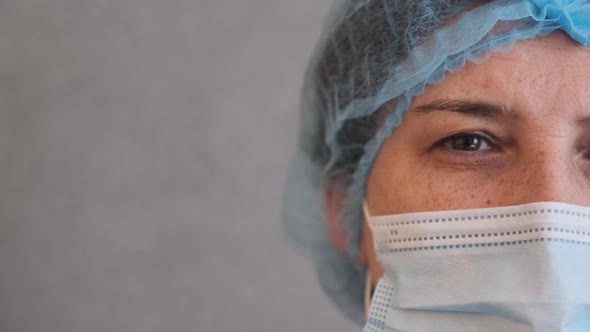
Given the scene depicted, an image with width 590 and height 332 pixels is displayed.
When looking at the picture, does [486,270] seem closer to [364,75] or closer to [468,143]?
[468,143]

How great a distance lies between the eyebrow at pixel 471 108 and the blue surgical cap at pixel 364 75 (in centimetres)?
4

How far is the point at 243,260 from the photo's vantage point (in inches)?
94.2

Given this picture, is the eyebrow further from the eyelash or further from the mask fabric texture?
the mask fabric texture

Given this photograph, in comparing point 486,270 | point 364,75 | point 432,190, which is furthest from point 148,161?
point 486,270

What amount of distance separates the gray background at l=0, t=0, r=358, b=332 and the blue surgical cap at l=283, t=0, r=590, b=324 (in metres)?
0.42

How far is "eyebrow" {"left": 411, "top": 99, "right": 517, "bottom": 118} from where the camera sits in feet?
4.30

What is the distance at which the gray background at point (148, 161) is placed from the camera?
7.23ft

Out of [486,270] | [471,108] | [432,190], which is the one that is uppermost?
[471,108]

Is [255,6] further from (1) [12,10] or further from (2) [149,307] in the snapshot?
(2) [149,307]

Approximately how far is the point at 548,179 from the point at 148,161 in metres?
1.36

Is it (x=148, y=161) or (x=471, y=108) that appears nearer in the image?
(x=471, y=108)

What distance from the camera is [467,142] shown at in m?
1.39

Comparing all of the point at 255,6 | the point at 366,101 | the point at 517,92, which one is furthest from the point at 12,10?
the point at 517,92

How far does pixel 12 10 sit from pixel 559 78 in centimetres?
157
